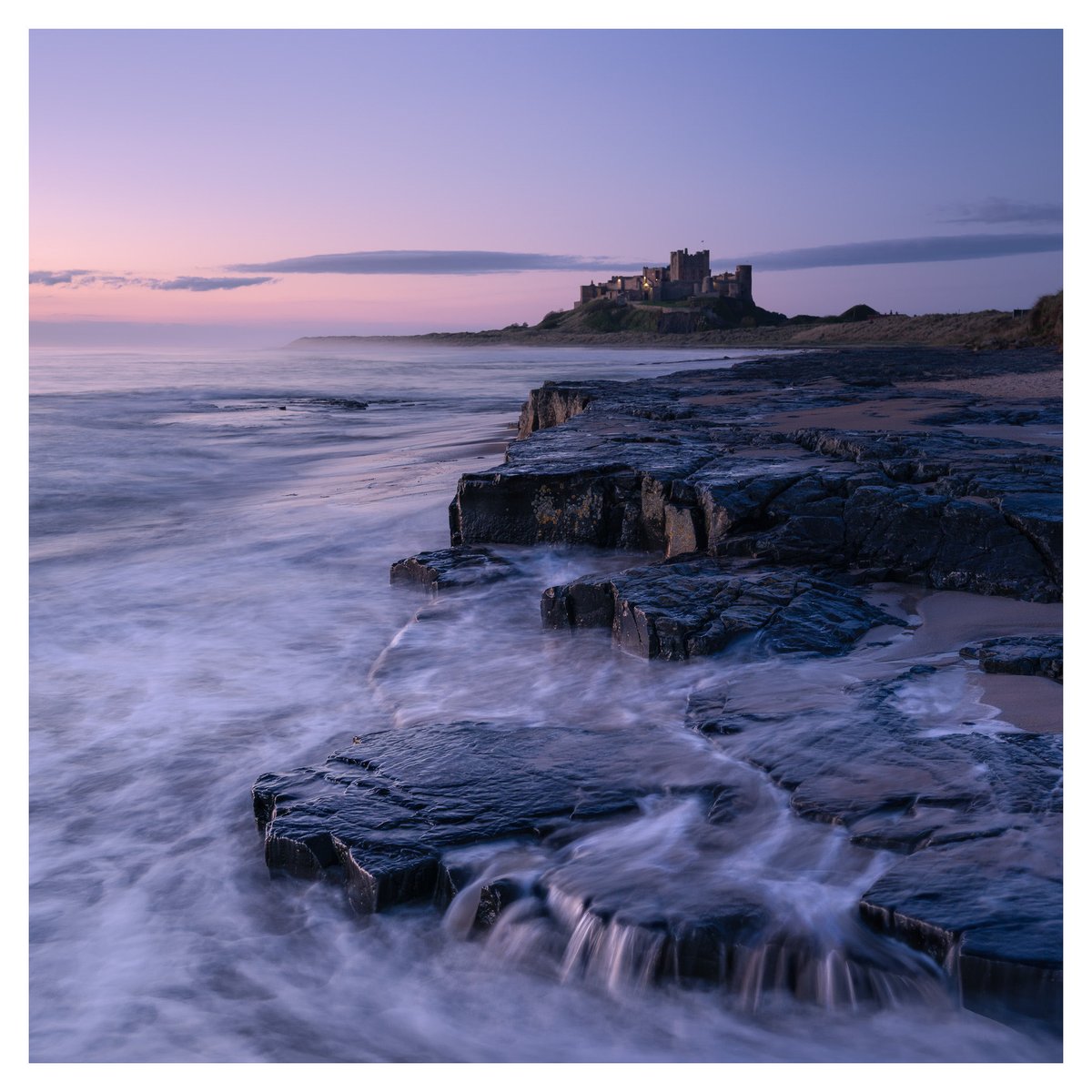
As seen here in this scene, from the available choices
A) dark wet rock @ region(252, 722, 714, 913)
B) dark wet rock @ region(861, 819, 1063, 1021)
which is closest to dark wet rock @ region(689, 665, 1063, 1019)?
dark wet rock @ region(861, 819, 1063, 1021)

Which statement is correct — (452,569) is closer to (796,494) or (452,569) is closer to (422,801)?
(796,494)

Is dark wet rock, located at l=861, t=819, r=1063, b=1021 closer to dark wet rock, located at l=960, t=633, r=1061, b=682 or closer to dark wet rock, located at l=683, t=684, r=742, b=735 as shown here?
dark wet rock, located at l=683, t=684, r=742, b=735

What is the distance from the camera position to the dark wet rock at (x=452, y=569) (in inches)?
229

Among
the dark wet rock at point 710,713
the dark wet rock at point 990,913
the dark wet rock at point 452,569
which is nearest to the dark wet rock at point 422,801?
the dark wet rock at point 710,713

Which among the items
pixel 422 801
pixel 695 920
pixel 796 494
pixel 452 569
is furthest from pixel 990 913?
pixel 452 569

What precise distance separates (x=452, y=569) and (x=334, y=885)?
10.8ft

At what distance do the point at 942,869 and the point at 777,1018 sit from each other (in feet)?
1.77

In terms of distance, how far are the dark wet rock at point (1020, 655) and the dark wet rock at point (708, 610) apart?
53 centimetres

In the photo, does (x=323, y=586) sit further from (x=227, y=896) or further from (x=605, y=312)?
(x=605, y=312)

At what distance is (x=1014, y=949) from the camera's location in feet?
6.83

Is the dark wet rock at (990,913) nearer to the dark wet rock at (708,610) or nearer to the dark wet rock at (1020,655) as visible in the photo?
the dark wet rock at (1020,655)

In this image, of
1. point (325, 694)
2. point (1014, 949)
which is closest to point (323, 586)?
point (325, 694)

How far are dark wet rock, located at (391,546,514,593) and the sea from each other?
13 cm

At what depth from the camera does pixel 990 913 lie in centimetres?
217
